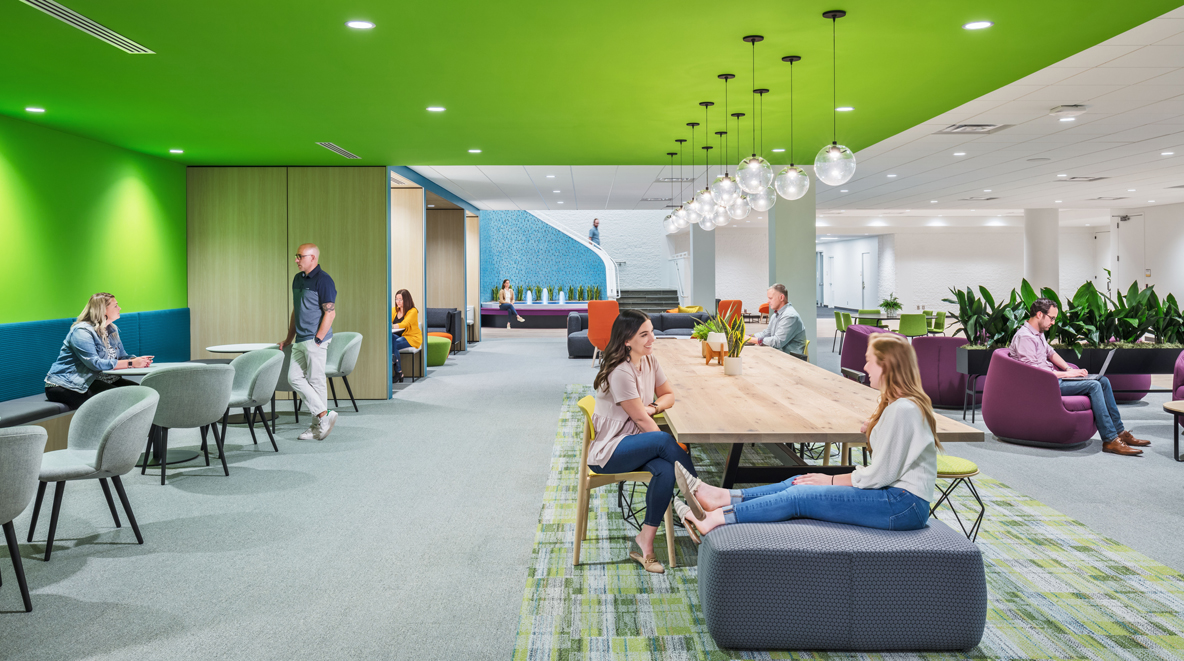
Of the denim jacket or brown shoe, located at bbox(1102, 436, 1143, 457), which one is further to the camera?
brown shoe, located at bbox(1102, 436, 1143, 457)

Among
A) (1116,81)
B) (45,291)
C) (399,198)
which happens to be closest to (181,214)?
(45,291)

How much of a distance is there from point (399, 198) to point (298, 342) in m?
4.24

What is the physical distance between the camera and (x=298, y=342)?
6602mm

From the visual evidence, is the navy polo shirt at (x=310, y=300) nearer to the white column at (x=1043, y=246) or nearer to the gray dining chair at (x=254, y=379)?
the gray dining chair at (x=254, y=379)

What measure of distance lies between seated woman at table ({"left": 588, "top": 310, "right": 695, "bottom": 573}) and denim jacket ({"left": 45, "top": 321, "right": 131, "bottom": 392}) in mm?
3686

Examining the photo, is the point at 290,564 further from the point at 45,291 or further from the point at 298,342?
the point at 45,291

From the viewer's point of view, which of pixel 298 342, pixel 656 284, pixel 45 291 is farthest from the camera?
pixel 656 284

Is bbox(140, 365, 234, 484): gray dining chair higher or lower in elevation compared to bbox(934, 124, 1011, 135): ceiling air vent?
lower

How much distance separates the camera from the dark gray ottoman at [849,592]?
102 inches

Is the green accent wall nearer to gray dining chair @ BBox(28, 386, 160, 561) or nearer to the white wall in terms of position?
gray dining chair @ BBox(28, 386, 160, 561)

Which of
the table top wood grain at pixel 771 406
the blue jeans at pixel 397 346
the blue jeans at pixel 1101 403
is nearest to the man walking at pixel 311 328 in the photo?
the blue jeans at pixel 397 346

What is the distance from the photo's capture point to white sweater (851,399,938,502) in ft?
8.60

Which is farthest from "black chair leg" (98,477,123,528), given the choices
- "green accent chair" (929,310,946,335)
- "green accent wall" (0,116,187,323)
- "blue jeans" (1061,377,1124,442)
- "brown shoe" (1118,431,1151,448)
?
"green accent chair" (929,310,946,335)

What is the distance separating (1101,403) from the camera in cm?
562
